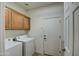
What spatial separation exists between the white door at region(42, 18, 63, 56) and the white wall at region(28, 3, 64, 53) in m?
0.22

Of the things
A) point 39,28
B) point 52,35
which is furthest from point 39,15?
point 52,35

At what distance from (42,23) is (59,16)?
0.80m

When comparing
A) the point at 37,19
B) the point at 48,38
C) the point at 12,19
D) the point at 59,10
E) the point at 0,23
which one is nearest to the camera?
the point at 0,23

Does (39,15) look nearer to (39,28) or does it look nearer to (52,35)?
(39,28)

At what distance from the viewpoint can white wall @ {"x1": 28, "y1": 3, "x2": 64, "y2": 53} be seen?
3.37 m

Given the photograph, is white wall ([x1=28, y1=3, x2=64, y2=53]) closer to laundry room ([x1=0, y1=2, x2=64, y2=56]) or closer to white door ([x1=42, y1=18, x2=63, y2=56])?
laundry room ([x1=0, y1=2, x2=64, y2=56])

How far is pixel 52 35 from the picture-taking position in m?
3.45

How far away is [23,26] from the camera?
3.42m

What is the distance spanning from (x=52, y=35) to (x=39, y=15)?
3.41 feet

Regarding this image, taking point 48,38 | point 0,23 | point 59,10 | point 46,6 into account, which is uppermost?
point 46,6

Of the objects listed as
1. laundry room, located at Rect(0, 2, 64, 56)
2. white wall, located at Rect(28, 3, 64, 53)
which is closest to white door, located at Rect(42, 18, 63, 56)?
laundry room, located at Rect(0, 2, 64, 56)

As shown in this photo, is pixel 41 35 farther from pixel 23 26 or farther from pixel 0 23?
pixel 0 23

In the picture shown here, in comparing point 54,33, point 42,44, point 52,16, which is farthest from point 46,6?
point 42,44

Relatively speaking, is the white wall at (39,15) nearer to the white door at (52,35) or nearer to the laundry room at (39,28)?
the laundry room at (39,28)
